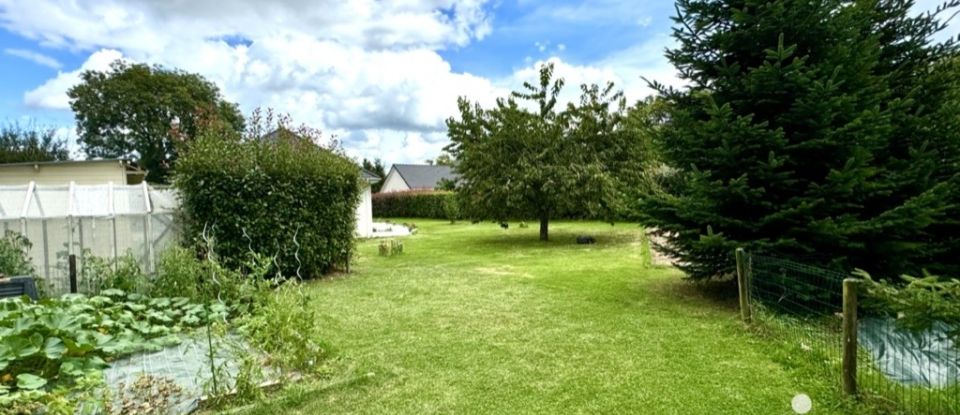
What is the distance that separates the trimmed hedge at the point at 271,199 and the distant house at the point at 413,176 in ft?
89.9

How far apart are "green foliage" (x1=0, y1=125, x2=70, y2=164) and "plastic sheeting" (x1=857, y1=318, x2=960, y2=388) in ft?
111

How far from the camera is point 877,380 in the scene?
3.15m

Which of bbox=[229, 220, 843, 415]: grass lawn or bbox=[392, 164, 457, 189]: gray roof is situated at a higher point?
bbox=[392, 164, 457, 189]: gray roof

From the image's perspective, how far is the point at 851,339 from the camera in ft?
10.0

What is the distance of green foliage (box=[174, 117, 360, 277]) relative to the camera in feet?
24.0

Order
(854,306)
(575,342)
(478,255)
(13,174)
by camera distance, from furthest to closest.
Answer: (13,174), (478,255), (575,342), (854,306)

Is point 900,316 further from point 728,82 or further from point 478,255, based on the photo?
point 478,255

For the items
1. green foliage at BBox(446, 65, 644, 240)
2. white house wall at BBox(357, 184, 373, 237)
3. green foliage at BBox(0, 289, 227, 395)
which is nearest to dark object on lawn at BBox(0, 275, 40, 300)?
green foliage at BBox(0, 289, 227, 395)

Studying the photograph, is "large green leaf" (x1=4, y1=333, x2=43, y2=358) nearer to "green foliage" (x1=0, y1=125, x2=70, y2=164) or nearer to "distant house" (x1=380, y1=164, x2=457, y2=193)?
"green foliage" (x1=0, y1=125, x2=70, y2=164)

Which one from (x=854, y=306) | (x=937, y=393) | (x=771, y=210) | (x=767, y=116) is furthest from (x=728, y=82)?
(x=937, y=393)

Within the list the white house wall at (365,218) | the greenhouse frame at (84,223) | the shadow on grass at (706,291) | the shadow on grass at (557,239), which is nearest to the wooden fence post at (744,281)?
the shadow on grass at (706,291)

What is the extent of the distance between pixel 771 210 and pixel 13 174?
1926cm

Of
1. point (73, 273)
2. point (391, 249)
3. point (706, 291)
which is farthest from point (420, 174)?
point (706, 291)

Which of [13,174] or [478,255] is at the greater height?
→ [13,174]
